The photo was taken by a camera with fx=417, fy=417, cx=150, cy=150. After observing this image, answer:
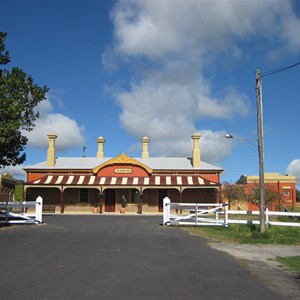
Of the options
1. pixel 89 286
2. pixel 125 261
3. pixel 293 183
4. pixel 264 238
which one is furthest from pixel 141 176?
pixel 89 286

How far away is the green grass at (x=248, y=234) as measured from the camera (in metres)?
15.6

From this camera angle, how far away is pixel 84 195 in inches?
1614

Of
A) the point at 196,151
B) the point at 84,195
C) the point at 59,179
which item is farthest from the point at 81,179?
the point at 196,151

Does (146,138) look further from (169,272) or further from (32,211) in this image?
(169,272)

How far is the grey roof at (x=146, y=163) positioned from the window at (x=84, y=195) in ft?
7.55

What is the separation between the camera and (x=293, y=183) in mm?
47000

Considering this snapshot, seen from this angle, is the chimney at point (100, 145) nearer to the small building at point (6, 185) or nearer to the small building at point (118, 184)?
the small building at point (118, 184)

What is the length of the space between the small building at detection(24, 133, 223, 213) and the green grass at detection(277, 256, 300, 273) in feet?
89.0

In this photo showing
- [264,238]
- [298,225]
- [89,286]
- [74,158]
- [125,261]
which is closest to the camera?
[89,286]

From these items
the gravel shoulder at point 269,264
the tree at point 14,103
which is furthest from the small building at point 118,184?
the gravel shoulder at point 269,264

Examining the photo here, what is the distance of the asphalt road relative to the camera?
6.97 metres

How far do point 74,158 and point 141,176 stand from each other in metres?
8.88

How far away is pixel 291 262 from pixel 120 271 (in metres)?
4.61

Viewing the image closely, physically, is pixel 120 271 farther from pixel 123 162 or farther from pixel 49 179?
pixel 49 179
